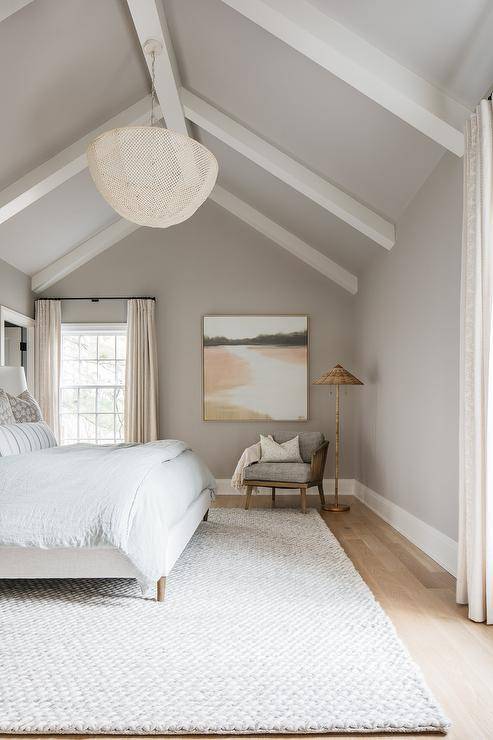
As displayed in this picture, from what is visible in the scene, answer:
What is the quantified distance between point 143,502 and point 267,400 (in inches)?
149

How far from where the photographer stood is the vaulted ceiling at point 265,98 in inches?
128

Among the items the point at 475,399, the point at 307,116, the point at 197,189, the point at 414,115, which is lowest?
the point at 475,399

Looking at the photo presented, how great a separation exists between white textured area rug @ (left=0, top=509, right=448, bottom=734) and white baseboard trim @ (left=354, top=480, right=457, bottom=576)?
0.60 metres

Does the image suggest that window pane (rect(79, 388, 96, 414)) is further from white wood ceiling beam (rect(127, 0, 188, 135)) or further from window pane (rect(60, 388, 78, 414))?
white wood ceiling beam (rect(127, 0, 188, 135))

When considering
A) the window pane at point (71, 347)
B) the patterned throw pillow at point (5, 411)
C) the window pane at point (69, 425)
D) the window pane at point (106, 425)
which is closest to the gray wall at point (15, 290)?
the window pane at point (71, 347)

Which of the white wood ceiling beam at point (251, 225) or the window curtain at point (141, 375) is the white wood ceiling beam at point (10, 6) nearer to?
the white wood ceiling beam at point (251, 225)

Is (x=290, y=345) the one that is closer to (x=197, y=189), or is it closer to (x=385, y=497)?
(x=385, y=497)

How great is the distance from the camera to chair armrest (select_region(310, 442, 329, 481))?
5570 mm

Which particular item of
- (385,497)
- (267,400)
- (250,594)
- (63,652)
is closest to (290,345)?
(267,400)

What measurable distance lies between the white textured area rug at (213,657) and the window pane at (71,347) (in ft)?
12.5

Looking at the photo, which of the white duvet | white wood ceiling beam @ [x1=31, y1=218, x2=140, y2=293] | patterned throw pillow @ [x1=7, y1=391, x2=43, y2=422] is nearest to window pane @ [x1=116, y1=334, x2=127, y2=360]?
white wood ceiling beam @ [x1=31, y1=218, x2=140, y2=293]

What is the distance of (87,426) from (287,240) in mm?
3131

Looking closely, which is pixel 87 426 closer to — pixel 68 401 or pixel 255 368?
pixel 68 401

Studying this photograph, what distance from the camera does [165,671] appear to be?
228 cm
